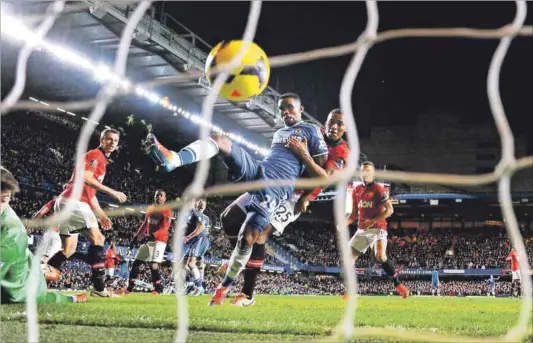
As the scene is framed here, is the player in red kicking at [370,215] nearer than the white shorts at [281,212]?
No

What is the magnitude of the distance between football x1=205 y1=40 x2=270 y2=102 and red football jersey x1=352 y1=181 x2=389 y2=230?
4.18 m

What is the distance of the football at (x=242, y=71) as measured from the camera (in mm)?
4016

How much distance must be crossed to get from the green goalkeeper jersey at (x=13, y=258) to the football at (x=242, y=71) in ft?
6.20

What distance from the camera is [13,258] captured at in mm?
4211

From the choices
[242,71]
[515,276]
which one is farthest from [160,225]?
[515,276]

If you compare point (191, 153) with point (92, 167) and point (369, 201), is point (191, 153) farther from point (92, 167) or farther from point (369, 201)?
point (369, 201)

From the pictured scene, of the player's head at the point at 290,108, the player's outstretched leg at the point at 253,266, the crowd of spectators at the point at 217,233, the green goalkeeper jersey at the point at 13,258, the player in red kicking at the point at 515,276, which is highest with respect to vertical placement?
the crowd of spectators at the point at 217,233

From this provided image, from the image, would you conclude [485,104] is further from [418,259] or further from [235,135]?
[235,135]

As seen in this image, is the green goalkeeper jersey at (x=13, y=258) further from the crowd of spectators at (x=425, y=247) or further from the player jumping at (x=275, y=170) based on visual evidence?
the crowd of spectators at (x=425, y=247)

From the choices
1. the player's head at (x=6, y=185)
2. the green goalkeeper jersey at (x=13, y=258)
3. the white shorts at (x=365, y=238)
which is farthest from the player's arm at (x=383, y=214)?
the player's head at (x=6, y=185)

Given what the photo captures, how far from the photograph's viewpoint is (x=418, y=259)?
34594 millimetres

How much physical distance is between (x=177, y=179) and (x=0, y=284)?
2681cm

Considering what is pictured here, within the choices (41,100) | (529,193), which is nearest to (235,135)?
(41,100)

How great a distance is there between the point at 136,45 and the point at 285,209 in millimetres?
13198
